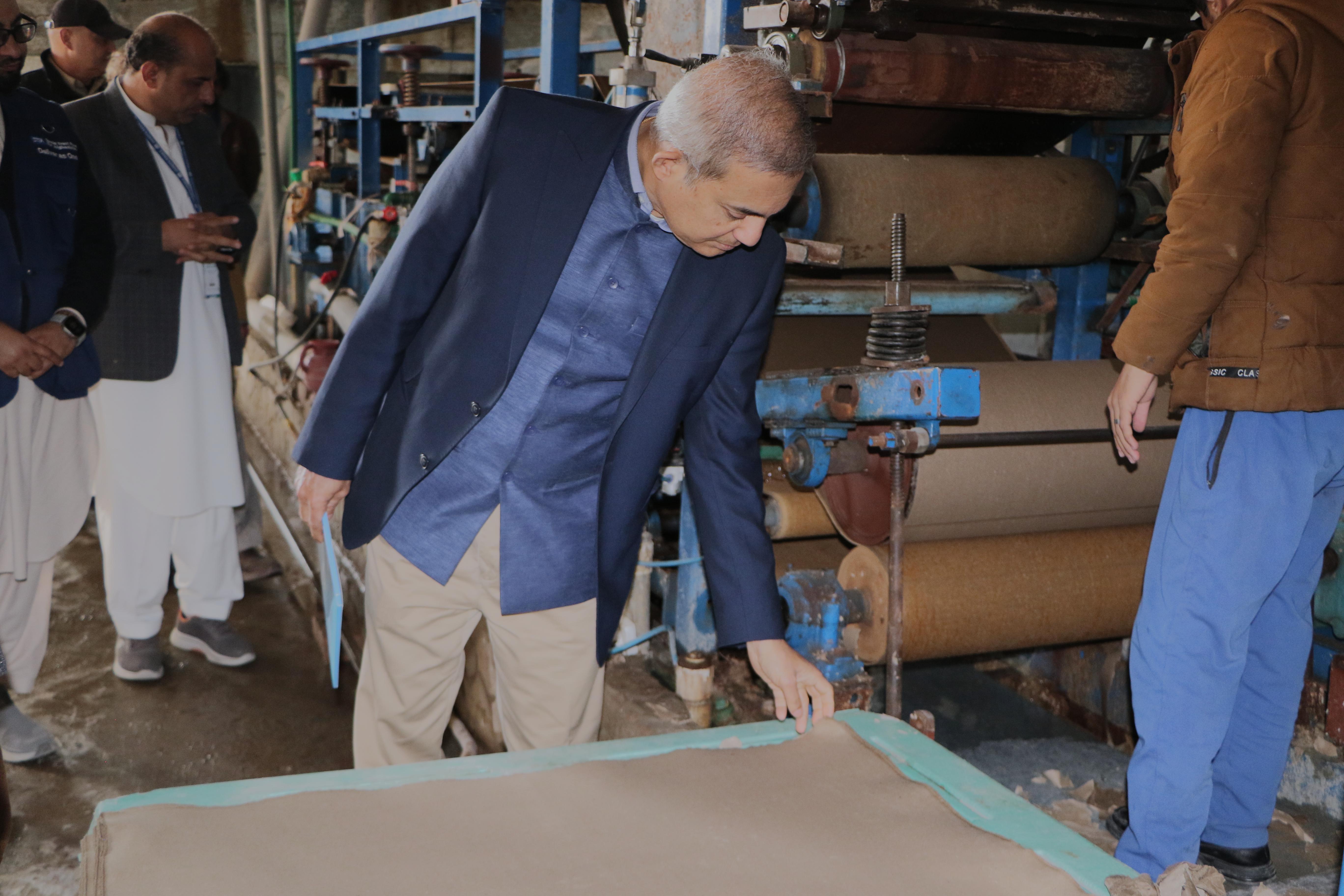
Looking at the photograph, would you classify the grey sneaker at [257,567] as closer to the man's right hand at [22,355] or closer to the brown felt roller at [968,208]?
the man's right hand at [22,355]

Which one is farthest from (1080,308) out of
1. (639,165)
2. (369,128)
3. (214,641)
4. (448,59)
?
(448,59)

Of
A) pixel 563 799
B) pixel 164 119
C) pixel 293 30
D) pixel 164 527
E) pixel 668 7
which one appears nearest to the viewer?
pixel 563 799

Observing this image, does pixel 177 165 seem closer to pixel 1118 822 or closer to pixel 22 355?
pixel 22 355

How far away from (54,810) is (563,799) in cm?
204

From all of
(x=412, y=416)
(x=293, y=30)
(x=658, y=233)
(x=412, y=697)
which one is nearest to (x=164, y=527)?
(x=412, y=697)

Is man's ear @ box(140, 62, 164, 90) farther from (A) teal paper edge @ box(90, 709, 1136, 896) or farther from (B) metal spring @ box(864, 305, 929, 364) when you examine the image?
(A) teal paper edge @ box(90, 709, 1136, 896)

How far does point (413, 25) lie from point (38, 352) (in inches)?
73.7

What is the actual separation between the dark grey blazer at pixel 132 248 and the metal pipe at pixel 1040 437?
2218mm

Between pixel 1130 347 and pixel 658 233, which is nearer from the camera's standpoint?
pixel 658 233

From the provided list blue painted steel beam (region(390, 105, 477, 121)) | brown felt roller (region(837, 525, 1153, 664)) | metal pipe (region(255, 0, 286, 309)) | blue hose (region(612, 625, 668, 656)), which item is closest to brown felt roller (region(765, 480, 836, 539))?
brown felt roller (region(837, 525, 1153, 664))

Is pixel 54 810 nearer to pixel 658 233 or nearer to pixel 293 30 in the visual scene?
pixel 658 233

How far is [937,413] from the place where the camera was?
1973mm

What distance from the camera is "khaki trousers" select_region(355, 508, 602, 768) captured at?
1.93 metres

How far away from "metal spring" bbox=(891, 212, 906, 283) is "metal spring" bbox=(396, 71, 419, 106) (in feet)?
10.1
